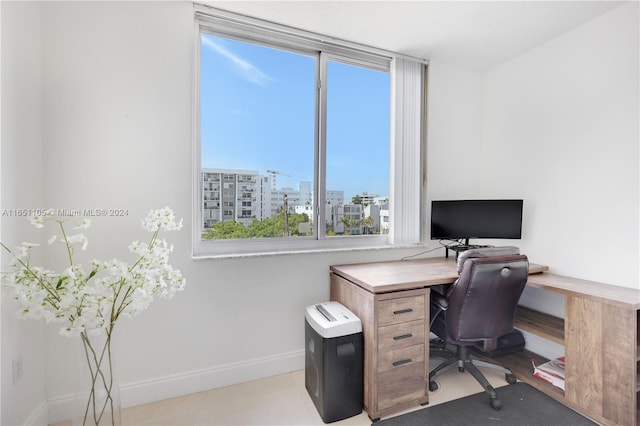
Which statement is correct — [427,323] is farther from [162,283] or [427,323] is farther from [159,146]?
[159,146]

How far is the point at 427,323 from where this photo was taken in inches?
70.8

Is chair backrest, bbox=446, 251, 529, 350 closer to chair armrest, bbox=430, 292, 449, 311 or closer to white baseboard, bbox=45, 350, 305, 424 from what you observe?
chair armrest, bbox=430, 292, 449, 311

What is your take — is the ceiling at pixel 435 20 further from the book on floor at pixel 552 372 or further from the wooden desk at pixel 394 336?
the book on floor at pixel 552 372

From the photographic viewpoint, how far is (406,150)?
2486mm

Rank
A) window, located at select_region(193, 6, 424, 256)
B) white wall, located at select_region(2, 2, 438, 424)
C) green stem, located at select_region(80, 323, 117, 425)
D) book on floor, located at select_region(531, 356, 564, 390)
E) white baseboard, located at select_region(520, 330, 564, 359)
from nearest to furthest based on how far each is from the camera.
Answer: green stem, located at select_region(80, 323, 117, 425)
white wall, located at select_region(2, 2, 438, 424)
book on floor, located at select_region(531, 356, 564, 390)
window, located at select_region(193, 6, 424, 256)
white baseboard, located at select_region(520, 330, 564, 359)

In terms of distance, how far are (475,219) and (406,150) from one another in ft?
2.71

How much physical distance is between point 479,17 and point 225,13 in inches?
69.1

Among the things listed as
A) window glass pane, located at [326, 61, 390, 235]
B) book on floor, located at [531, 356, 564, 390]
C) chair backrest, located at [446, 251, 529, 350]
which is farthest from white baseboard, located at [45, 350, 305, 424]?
book on floor, located at [531, 356, 564, 390]

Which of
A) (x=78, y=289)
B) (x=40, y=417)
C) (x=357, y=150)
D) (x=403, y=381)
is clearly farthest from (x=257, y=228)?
(x=40, y=417)

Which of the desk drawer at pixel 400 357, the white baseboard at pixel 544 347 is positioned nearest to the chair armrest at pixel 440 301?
the desk drawer at pixel 400 357

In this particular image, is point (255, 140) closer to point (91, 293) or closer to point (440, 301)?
point (91, 293)

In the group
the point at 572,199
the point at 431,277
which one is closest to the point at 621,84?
the point at 572,199

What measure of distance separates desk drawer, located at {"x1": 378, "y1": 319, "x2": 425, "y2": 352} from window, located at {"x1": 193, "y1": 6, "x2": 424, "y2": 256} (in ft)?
2.72

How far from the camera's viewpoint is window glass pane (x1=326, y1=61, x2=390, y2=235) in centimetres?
238
